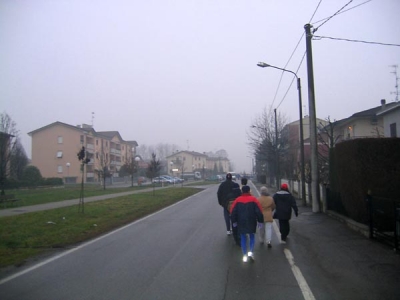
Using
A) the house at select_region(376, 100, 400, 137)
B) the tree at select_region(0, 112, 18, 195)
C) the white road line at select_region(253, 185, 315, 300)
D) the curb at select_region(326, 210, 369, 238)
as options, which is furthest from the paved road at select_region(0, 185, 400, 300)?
the tree at select_region(0, 112, 18, 195)

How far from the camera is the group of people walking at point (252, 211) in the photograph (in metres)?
8.41

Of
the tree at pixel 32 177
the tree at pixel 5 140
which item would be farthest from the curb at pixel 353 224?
the tree at pixel 32 177

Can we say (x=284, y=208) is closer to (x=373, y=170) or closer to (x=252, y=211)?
(x=252, y=211)

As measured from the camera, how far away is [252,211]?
848cm

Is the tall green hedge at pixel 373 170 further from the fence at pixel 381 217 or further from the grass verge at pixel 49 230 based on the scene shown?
the grass verge at pixel 49 230

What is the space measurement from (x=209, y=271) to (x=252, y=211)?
67.3 inches

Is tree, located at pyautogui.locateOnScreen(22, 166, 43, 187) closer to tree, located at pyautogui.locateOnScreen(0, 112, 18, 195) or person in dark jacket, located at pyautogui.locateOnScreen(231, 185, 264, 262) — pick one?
tree, located at pyautogui.locateOnScreen(0, 112, 18, 195)

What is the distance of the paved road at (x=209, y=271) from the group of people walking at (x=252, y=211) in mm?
340

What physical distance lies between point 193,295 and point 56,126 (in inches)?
3001

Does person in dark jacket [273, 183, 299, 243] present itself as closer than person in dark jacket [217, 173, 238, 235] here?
Yes

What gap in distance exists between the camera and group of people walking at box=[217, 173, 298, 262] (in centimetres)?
841

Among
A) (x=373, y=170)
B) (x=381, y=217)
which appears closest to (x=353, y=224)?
(x=381, y=217)

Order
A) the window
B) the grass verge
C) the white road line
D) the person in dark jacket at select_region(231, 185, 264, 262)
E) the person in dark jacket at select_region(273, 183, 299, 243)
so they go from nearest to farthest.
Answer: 1. the white road line
2. the person in dark jacket at select_region(231, 185, 264, 262)
3. the grass verge
4. the person in dark jacket at select_region(273, 183, 299, 243)
5. the window

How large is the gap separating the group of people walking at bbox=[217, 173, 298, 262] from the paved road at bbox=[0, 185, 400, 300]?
1.11ft
